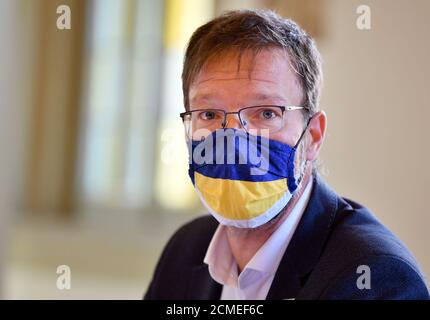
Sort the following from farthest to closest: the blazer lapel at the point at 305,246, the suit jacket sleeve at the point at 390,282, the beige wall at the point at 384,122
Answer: the beige wall at the point at 384,122 < the blazer lapel at the point at 305,246 < the suit jacket sleeve at the point at 390,282

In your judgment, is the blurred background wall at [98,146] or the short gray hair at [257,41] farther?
the blurred background wall at [98,146]

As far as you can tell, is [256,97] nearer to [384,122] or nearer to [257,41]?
[257,41]

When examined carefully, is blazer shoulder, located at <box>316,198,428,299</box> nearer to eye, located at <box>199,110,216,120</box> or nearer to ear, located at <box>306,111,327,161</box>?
ear, located at <box>306,111,327,161</box>

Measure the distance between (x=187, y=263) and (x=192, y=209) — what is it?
12.1 ft

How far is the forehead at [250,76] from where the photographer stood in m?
1.19

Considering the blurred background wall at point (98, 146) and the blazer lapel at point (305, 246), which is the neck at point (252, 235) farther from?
the blurred background wall at point (98, 146)

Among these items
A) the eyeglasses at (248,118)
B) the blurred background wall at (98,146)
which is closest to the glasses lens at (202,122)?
the eyeglasses at (248,118)

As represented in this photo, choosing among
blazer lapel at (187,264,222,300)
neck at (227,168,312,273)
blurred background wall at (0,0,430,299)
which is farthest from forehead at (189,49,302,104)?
blurred background wall at (0,0,430,299)

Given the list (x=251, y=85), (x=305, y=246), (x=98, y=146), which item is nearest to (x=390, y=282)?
(x=305, y=246)

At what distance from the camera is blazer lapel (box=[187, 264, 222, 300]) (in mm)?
1478

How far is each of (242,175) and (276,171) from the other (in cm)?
8

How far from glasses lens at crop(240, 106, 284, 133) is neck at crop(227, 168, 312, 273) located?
167 mm

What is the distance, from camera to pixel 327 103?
6.34 ft

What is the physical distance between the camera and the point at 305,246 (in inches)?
51.6
